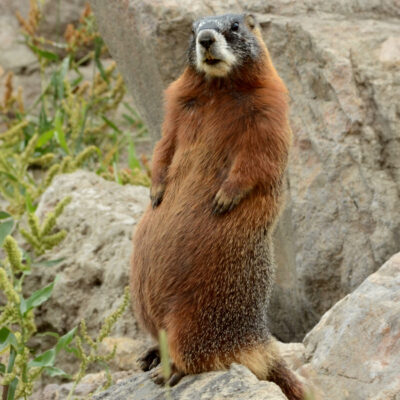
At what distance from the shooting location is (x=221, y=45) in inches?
155

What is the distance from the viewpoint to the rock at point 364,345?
3.87 meters


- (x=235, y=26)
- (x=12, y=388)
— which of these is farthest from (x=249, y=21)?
(x=12, y=388)

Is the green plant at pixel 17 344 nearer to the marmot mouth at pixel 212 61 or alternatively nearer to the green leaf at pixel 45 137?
the marmot mouth at pixel 212 61

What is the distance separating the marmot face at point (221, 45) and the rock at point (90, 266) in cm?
204

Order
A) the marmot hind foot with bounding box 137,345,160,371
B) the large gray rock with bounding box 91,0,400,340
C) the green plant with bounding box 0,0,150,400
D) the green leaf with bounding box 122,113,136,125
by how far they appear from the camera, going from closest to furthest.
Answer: the marmot hind foot with bounding box 137,345,160,371
the green plant with bounding box 0,0,150,400
the large gray rock with bounding box 91,0,400,340
the green leaf with bounding box 122,113,136,125

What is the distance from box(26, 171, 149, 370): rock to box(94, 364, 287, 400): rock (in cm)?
139

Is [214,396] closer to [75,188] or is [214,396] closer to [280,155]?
[280,155]

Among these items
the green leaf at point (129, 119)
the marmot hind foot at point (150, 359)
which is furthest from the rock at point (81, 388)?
the green leaf at point (129, 119)

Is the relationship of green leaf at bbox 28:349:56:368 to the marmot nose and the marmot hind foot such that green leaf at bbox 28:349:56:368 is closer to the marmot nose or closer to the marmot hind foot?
the marmot hind foot

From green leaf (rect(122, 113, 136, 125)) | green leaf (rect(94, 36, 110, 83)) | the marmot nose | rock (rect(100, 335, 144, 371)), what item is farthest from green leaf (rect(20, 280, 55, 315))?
green leaf (rect(122, 113, 136, 125))

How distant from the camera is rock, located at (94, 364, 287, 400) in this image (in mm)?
3404

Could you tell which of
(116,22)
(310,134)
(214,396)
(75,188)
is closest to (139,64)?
(116,22)

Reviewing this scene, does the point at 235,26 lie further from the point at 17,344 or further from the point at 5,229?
the point at 17,344

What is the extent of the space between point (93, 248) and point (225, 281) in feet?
7.25
